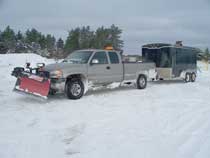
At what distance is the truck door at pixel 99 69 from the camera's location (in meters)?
11.6

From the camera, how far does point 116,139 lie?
5.80 metres

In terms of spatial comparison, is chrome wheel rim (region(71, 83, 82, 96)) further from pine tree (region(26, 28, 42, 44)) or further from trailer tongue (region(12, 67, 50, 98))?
pine tree (region(26, 28, 42, 44))

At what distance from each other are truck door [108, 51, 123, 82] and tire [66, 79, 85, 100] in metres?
1.90

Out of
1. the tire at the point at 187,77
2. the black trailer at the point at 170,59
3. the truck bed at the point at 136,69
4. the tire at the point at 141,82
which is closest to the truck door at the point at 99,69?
the truck bed at the point at 136,69

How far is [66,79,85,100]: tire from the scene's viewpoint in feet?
35.2

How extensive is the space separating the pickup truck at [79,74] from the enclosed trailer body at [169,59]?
3186mm

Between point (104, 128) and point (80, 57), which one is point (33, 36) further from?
point (104, 128)

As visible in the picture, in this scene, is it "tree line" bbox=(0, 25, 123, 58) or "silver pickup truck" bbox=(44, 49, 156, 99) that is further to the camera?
"tree line" bbox=(0, 25, 123, 58)

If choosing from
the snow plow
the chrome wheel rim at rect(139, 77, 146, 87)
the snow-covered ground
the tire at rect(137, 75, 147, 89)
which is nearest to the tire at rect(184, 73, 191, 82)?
the tire at rect(137, 75, 147, 89)

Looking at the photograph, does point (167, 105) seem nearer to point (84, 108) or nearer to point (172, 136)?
point (84, 108)

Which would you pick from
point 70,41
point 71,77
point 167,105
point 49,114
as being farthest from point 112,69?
point 70,41

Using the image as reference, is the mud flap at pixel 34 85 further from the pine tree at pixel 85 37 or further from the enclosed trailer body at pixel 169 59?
the pine tree at pixel 85 37

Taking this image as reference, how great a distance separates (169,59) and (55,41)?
77459 mm

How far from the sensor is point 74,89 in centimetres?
1087
